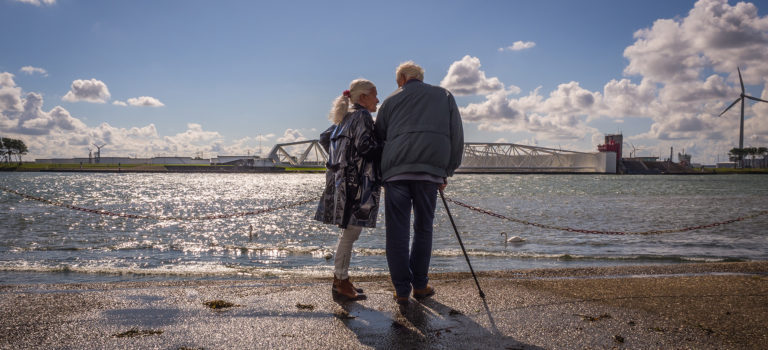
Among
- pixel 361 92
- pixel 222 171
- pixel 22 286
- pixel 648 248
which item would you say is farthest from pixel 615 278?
pixel 222 171

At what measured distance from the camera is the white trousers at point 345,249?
451cm

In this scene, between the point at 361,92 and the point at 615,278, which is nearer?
the point at 361,92

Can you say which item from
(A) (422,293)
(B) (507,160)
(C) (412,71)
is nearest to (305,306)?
(A) (422,293)

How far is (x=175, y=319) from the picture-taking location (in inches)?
147

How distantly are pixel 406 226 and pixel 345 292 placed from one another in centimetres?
85

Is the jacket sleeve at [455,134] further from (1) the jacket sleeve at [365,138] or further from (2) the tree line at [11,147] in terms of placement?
(2) the tree line at [11,147]

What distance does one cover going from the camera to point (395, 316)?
3895 mm

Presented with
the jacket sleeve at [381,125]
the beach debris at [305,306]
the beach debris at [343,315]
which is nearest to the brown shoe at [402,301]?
the beach debris at [343,315]

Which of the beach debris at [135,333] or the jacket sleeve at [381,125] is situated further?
the jacket sleeve at [381,125]

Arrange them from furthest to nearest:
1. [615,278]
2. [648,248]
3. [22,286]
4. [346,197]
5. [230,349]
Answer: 1. [648,248]
2. [615,278]
3. [22,286]
4. [346,197]
5. [230,349]

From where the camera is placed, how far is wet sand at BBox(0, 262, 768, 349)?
3.25m

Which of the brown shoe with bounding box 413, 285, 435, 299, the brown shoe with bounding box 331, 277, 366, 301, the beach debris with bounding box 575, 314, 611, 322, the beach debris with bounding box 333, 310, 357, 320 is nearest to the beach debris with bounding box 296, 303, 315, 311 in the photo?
the beach debris with bounding box 333, 310, 357, 320

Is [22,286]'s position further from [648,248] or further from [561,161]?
[561,161]

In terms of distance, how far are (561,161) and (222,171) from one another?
109m
